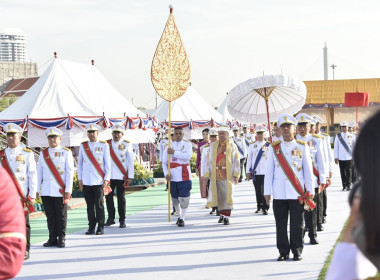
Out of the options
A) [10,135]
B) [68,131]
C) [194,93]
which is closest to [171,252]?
[10,135]

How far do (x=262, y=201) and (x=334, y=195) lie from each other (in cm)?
367

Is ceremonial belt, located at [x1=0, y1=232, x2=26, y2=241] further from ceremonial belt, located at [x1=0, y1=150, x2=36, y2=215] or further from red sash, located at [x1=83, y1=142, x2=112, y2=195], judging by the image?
red sash, located at [x1=83, y1=142, x2=112, y2=195]

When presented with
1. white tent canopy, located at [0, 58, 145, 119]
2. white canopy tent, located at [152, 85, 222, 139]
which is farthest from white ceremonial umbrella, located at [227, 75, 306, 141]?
white canopy tent, located at [152, 85, 222, 139]

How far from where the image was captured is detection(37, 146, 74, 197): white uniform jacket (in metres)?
9.01

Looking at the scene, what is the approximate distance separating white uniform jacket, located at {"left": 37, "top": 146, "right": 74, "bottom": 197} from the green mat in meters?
0.98

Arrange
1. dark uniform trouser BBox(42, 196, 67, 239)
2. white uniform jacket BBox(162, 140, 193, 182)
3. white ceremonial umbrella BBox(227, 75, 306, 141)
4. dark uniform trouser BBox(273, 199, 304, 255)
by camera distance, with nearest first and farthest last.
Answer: dark uniform trouser BBox(273, 199, 304, 255) < dark uniform trouser BBox(42, 196, 67, 239) < white ceremonial umbrella BBox(227, 75, 306, 141) < white uniform jacket BBox(162, 140, 193, 182)

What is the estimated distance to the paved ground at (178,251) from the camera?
23.3 feet

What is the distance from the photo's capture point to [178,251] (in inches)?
331

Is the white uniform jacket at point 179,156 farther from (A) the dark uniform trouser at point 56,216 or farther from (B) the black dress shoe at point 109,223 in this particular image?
(A) the dark uniform trouser at point 56,216

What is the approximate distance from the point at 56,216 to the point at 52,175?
0.60 meters

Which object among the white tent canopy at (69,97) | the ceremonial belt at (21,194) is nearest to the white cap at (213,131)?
the ceremonial belt at (21,194)

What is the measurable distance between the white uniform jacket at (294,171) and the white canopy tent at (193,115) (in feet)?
Answer: 63.6

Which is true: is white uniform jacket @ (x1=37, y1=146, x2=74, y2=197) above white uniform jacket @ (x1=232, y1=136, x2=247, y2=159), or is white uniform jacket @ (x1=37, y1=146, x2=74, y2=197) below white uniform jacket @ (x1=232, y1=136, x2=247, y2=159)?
below

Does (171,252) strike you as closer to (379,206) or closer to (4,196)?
(4,196)
